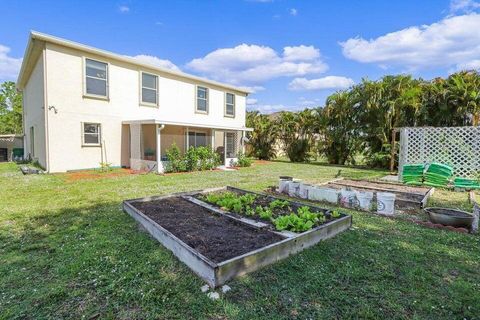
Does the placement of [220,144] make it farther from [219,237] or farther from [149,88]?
[219,237]

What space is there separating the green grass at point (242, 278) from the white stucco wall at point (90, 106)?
22.9ft

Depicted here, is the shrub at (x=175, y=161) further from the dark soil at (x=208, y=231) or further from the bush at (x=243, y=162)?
the dark soil at (x=208, y=231)

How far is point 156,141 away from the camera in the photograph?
10.8 meters

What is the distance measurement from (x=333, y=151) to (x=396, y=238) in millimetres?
12526

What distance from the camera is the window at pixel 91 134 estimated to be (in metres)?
10.5

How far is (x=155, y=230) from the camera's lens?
3.37m

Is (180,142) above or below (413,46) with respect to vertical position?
below

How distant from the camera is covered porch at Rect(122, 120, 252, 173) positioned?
10617mm

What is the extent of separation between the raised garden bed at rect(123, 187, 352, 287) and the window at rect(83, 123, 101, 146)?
7552 mm

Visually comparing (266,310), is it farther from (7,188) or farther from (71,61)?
(71,61)

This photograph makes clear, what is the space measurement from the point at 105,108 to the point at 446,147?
13.3 m

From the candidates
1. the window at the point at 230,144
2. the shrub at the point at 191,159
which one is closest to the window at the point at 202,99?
the window at the point at 230,144

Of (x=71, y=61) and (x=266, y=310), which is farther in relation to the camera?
(x=71, y=61)

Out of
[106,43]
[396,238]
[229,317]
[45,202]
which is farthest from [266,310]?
[106,43]
